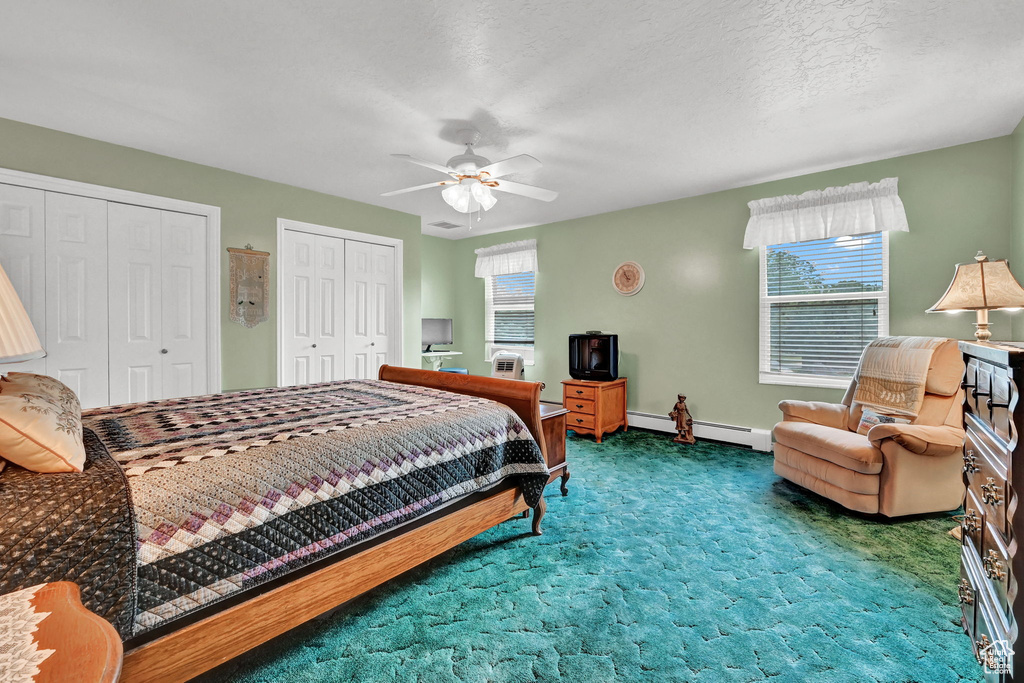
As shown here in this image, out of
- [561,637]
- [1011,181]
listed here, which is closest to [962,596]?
[561,637]

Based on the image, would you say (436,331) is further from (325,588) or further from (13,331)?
(13,331)

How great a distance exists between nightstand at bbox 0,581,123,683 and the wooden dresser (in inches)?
158

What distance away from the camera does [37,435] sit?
1230mm

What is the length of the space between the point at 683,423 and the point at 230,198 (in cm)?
465

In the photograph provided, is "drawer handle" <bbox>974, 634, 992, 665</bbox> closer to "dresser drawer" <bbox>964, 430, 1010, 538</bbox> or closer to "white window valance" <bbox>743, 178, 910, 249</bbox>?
"dresser drawer" <bbox>964, 430, 1010, 538</bbox>

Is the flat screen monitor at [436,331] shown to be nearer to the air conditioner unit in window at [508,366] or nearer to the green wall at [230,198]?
the green wall at [230,198]

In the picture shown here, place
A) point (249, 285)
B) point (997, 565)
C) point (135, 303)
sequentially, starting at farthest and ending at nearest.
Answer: point (249, 285)
point (135, 303)
point (997, 565)

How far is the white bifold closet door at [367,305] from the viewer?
15.9 ft

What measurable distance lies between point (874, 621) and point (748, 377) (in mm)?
2756

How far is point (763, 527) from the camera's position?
2.59 m

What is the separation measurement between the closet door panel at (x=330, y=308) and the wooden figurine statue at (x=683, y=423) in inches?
136

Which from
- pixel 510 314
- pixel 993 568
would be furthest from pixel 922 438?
pixel 510 314

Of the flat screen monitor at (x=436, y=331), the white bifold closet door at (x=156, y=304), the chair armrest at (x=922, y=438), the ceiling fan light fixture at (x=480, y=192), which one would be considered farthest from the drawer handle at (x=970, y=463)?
the flat screen monitor at (x=436, y=331)

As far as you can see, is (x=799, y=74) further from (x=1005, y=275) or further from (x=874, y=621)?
(x=874, y=621)
